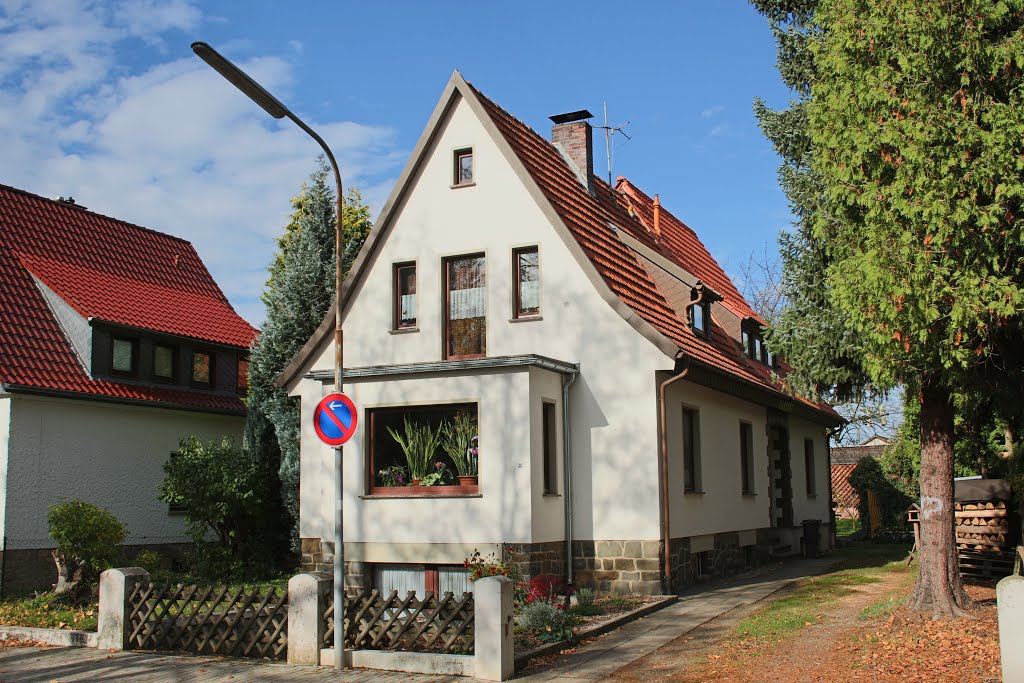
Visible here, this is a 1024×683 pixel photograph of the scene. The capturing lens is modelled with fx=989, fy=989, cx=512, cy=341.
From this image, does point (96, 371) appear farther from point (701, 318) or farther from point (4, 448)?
point (701, 318)

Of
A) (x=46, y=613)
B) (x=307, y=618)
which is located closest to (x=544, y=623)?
(x=307, y=618)

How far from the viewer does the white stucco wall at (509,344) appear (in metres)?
16.6

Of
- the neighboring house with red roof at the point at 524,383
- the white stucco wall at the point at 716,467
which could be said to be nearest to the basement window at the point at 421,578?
the neighboring house with red roof at the point at 524,383

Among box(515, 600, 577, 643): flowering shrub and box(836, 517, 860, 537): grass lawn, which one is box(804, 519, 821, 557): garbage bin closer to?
box(836, 517, 860, 537): grass lawn

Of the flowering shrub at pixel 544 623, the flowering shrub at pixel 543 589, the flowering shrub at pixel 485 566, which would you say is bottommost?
the flowering shrub at pixel 544 623

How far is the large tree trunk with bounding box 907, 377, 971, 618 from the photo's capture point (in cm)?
1265

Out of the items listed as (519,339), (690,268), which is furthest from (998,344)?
(690,268)

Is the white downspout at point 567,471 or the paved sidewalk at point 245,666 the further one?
the white downspout at point 567,471

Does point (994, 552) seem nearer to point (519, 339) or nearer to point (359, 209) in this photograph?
point (519, 339)

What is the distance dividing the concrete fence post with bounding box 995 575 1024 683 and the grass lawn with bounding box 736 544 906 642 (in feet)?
12.4

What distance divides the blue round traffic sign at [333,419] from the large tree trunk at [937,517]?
24.3 feet

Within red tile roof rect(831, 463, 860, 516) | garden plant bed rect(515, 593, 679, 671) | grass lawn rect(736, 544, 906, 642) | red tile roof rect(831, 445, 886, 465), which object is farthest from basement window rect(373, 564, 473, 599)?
red tile roof rect(831, 445, 886, 465)

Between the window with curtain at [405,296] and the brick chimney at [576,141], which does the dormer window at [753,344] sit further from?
the window with curtain at [405,296]

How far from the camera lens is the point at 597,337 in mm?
17297
